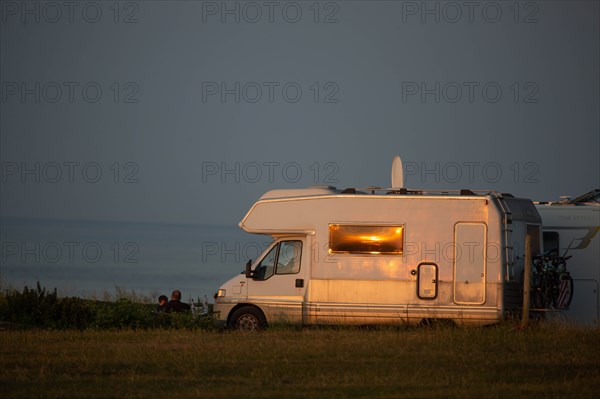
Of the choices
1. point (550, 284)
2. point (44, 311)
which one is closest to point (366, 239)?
point (550, 284)

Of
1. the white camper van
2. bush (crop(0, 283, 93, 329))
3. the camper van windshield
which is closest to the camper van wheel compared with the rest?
the camper van windshield

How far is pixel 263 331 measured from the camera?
17953 millimetres

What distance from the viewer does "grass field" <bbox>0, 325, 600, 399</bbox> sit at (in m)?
11.3

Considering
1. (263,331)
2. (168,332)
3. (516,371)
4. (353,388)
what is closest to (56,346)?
(168,332)

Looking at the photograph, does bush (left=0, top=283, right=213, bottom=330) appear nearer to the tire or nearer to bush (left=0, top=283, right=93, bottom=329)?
bush (left=0, top=283, right=93, bottom=329)

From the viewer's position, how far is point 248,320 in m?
18.6

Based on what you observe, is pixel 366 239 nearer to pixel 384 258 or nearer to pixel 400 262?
pixel 384 258

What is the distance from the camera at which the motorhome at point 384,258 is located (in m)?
17.4

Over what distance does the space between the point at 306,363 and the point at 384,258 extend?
4.93m

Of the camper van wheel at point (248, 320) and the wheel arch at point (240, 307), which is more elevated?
the wheel arch at point (240, 307)

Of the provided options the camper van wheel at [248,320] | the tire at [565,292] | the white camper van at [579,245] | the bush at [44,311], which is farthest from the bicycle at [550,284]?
the bush at [44,311]

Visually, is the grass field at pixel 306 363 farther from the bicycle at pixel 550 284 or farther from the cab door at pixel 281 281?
the cab door at pixel 281 281

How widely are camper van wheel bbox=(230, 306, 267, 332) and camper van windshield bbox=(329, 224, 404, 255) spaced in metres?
1.95

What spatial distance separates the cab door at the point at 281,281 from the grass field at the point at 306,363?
1324mm
